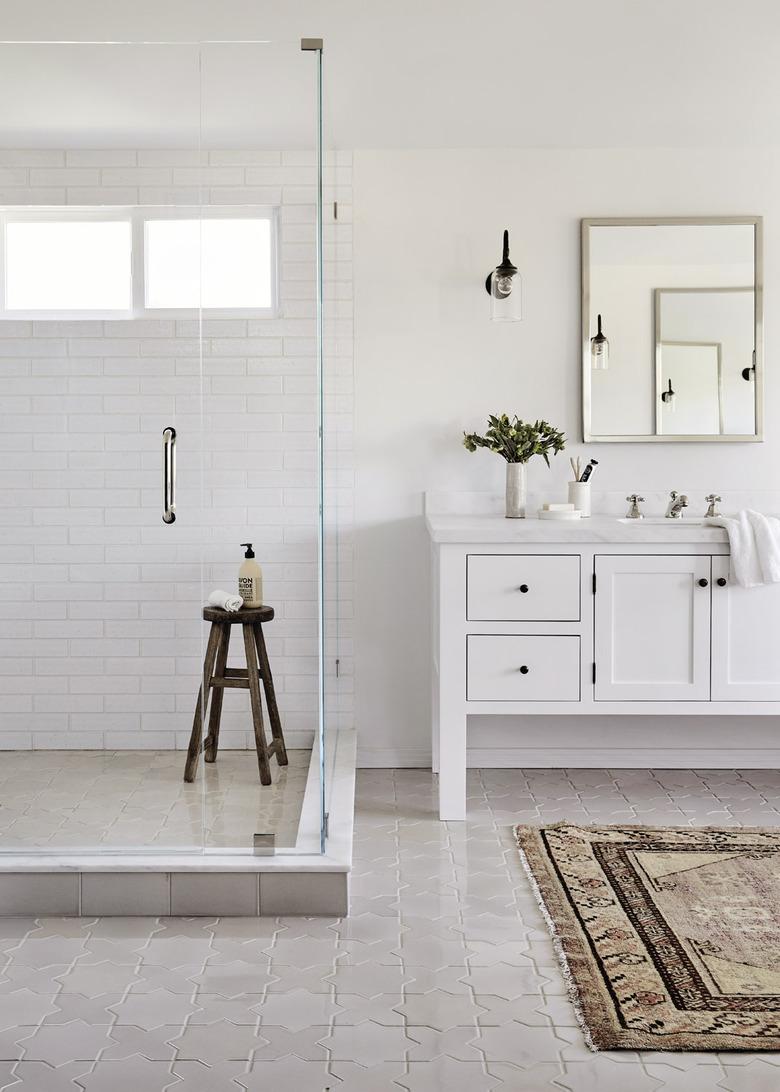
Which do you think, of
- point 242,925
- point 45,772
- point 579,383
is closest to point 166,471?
point 45,772

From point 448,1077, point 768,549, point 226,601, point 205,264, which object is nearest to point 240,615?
point 226,601

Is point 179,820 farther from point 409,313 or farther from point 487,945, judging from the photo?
point 409,313

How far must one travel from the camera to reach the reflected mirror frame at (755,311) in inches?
167

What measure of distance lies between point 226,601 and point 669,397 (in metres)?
2.07

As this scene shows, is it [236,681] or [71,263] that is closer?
[71,263]

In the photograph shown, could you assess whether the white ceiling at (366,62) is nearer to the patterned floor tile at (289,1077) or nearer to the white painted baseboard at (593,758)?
the patterned floor tile at (289,1077)

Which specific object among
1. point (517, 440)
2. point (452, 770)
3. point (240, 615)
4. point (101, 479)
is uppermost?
point (517, 440)

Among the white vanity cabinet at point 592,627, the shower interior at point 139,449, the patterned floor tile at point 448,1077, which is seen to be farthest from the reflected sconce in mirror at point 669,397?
the patterned floor tile at point 448,1077

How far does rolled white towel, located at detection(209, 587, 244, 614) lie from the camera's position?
2.98 metres

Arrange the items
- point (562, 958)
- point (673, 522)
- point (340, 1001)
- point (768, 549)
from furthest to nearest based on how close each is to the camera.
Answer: point (673, 522) → point (768, 549) → point (562, 958) → point (340, 1001)

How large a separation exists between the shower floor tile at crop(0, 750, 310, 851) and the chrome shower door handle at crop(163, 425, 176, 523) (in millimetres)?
633

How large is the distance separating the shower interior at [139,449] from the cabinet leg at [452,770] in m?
0.74

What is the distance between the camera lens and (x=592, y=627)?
12.1 feet

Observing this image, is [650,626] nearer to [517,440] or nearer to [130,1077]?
[517,440]
